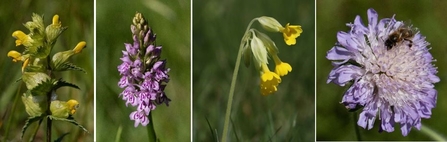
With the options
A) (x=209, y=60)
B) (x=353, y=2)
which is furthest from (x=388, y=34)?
(x=209, y=60)

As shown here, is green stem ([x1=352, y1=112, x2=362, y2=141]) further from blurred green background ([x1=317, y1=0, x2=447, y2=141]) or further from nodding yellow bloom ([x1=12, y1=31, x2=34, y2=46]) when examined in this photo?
nodding yellow bloom ([x1=12, y1=31, x2=34, y2=46])

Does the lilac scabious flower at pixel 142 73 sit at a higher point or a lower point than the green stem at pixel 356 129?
higher

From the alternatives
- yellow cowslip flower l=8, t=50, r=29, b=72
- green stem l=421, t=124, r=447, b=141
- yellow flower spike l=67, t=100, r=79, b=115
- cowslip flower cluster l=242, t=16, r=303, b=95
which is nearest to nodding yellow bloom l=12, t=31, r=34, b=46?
yellow cowslip flower l=8, t=50, r=29, b=72

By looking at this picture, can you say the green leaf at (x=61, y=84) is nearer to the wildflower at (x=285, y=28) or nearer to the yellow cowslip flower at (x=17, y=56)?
the yellow cowslip flower at (x=17, y=56)

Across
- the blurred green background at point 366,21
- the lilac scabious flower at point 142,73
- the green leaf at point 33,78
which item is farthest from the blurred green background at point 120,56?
the blurred green background at point 366,21

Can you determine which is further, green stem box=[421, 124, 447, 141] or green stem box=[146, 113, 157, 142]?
green stem box=[421, 124, 447, 141]

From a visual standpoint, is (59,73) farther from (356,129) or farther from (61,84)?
(356,129)

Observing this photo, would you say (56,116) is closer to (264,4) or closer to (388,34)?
(264,4)
